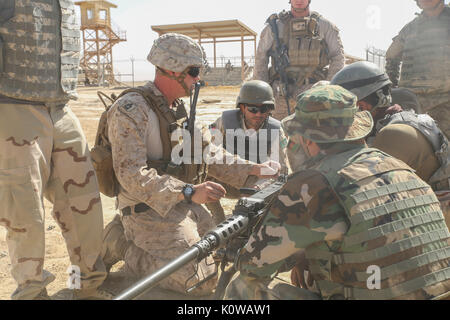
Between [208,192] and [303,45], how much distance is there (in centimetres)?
357

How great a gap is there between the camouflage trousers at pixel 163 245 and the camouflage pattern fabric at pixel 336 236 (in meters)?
1.38

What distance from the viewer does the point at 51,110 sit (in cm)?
308

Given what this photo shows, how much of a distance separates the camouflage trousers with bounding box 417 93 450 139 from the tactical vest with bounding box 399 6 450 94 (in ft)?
0.27

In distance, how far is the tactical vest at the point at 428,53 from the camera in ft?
18.8

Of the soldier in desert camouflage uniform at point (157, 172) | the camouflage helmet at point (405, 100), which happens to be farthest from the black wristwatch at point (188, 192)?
the camouflage helmet at point (405, 100)

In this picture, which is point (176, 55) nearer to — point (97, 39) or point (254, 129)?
point (254, 129)

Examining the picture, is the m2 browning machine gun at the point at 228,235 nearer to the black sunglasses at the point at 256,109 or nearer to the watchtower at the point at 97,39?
the black sunglasses at the point at 256,109

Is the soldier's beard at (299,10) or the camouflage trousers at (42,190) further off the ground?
the soldier's beard at (299,10)

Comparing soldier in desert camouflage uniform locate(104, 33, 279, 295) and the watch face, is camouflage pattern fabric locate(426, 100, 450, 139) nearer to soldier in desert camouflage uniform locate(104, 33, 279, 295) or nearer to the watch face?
soldier in desert camouflage uniform locate(104, 33, 279, 295)

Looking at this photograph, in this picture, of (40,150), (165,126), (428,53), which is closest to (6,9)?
(40,150)


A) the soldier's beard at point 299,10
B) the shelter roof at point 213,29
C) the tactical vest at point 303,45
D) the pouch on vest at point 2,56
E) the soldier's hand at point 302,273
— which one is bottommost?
the soldier's hand at point 302,273

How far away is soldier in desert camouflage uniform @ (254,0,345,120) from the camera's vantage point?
19.6 ft
